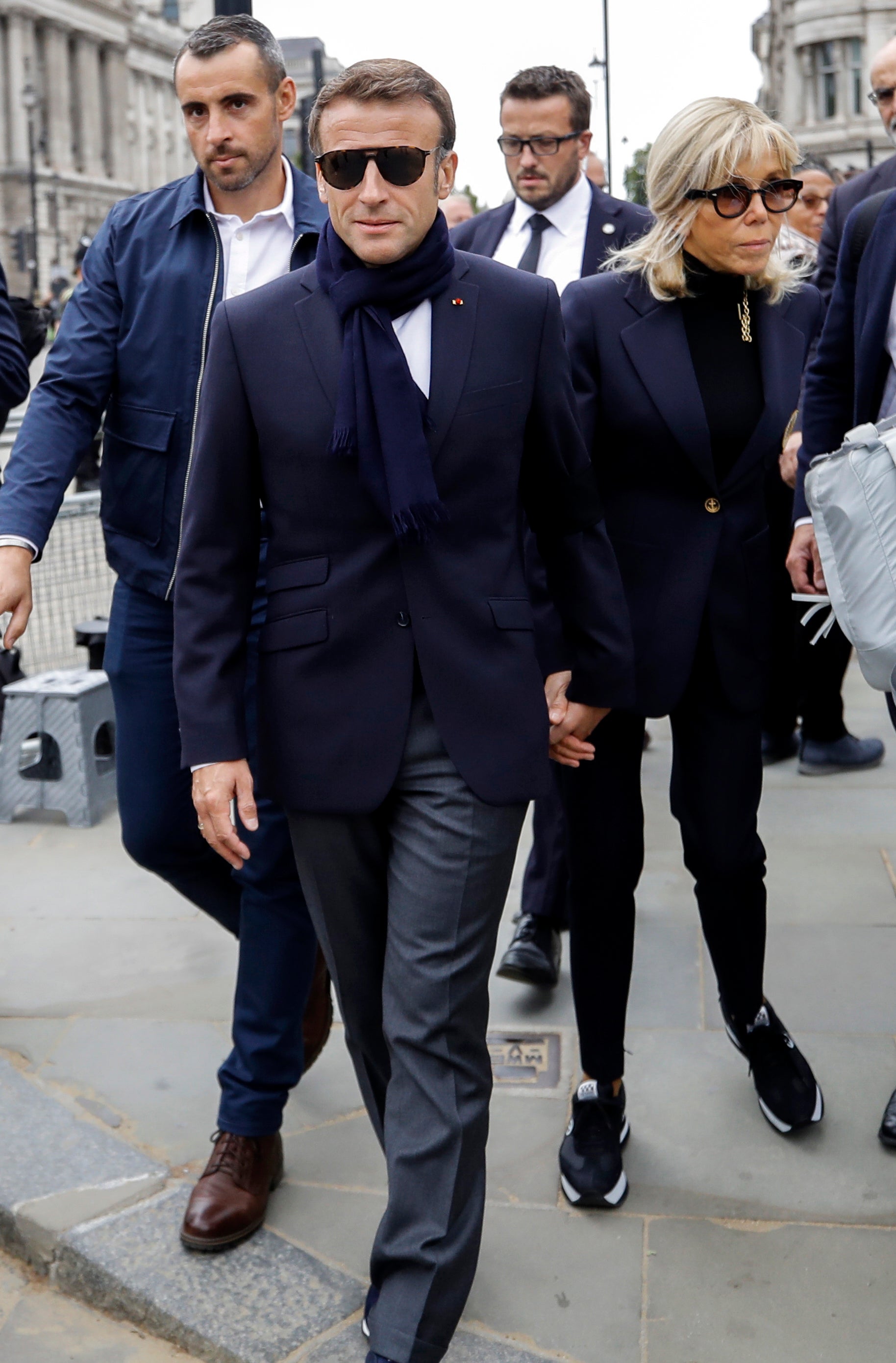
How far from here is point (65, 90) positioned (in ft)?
319

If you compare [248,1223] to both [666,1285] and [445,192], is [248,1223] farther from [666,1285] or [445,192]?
[445,192]

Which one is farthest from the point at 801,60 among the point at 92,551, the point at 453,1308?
the point at 453,1308

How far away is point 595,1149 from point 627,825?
68 centimetres

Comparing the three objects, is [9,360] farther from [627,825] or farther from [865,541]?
[865,541]

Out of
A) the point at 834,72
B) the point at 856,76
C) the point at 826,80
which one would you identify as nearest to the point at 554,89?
the point at 856,76

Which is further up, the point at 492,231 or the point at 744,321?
the point at 492,231

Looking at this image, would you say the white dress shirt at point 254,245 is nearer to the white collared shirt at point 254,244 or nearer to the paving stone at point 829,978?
the white collared shirt at point 254,244

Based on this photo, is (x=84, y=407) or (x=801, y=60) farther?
(x=801, y=60)

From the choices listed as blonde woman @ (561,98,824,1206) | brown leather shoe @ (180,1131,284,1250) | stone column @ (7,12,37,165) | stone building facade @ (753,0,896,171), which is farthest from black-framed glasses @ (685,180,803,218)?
stone column @ (7,12,37,165)

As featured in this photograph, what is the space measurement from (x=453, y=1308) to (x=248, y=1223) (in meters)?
0.69

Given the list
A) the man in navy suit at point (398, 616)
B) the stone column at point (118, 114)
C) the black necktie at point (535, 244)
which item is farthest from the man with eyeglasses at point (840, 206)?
the stone column at point (118, 114)

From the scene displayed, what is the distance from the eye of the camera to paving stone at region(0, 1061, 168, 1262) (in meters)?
3.29

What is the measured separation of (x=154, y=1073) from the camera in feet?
12.9

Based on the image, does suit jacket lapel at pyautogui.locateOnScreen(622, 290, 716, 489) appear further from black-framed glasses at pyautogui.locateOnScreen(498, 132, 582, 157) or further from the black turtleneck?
black-framed glasses at pyautogui.locateOnScreen(498, 132, 582, 157)
